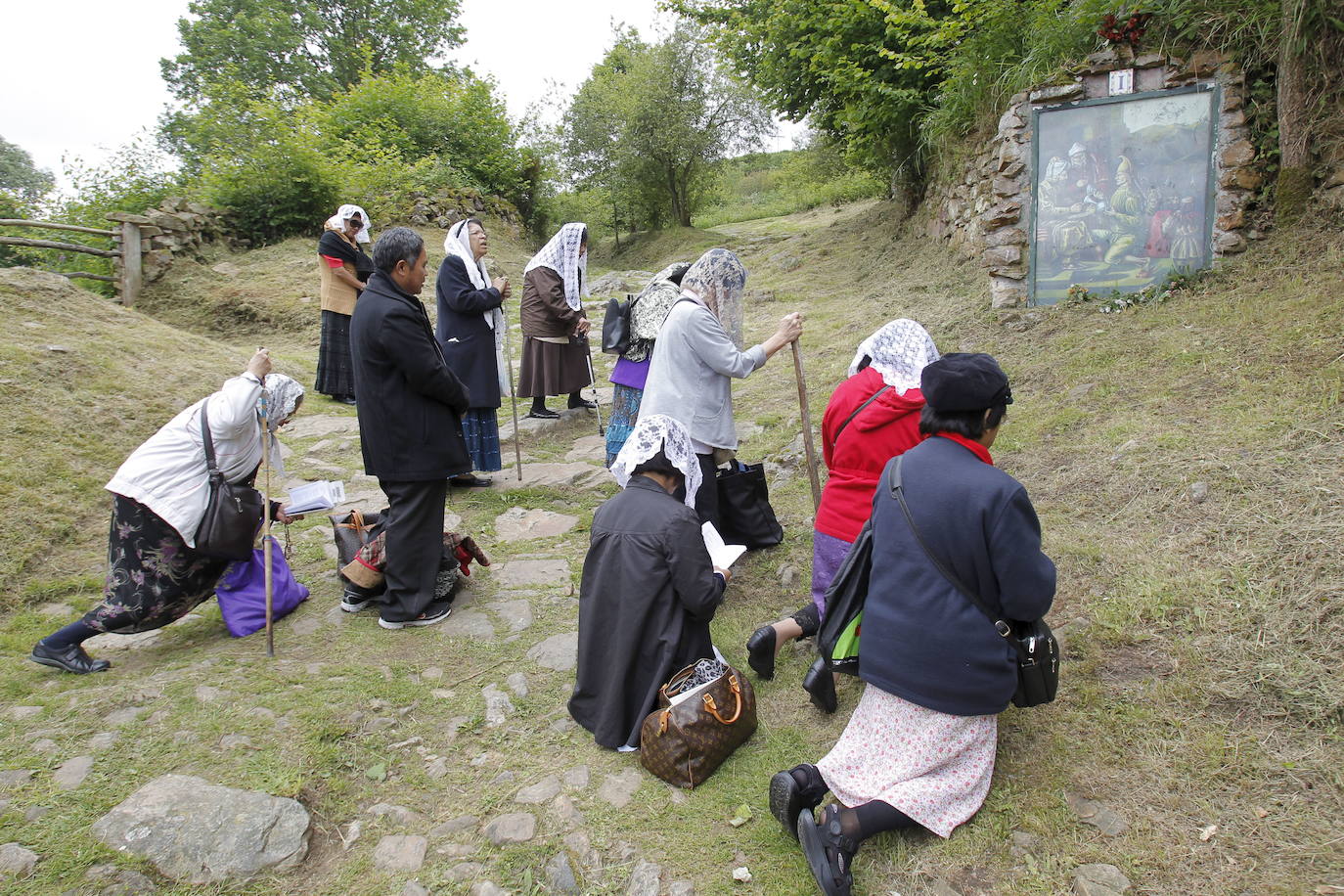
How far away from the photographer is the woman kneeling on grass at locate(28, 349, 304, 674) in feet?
11.8

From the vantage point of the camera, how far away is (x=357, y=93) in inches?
733

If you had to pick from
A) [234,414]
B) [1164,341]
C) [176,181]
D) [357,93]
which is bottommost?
[234,414]

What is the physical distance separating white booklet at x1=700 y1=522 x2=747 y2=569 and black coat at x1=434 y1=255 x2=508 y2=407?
291cm

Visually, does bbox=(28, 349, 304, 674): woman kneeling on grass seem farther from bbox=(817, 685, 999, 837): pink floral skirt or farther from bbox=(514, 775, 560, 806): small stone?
bbox=(817, 685, 999, 837): pink floral skirt

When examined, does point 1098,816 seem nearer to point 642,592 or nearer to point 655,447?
point 642,592

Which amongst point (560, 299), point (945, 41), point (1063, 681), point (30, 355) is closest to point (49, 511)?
point (30, 355)

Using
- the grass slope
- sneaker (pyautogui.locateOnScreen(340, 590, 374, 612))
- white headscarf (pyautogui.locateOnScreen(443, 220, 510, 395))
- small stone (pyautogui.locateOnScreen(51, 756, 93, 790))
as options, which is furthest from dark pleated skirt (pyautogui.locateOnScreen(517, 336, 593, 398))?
small stone (pyautogui.locateOnScreen(51, 756, 93, 790))

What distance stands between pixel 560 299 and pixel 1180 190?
16.5 feet

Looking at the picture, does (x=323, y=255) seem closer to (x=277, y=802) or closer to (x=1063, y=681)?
(x=277, y=802)

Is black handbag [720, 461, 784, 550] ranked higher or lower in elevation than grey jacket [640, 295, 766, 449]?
lower

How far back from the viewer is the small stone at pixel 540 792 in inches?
116

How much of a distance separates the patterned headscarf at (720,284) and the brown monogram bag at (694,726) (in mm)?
1894

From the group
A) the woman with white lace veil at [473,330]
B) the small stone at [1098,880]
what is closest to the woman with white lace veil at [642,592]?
the small stone at [1098,880]

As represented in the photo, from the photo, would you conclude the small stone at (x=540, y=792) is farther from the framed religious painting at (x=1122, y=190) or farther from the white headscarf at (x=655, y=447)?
the framed religious painting at (x=1122, y=190)
